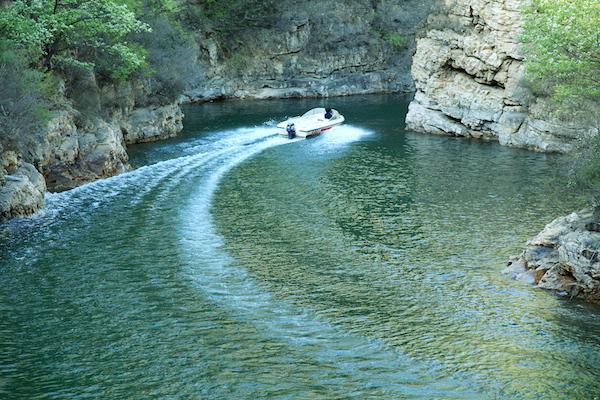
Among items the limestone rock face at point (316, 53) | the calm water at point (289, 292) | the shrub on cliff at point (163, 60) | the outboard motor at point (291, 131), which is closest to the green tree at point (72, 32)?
the shrub on cliff at point (163, 60)

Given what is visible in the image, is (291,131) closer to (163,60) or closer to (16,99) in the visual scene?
(163,60)

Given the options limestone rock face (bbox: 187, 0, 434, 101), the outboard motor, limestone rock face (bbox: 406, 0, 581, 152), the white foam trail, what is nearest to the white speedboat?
the outboard motor

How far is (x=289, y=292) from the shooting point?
20.5m

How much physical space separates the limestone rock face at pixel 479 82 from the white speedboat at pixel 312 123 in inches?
215

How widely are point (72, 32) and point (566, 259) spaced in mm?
25406

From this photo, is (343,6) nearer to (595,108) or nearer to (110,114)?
(110,114)

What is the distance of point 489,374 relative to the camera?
52.0ft

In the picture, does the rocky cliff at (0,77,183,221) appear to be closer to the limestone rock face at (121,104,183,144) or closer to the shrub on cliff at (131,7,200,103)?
the limestone rock face at (121,104,183,144)

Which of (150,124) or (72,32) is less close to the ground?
(72,32)

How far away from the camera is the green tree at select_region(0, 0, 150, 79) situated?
31109 mm

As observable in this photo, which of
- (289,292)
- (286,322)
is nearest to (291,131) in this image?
(289,292)

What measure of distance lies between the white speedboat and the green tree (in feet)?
38.1

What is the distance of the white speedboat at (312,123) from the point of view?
47469 mm

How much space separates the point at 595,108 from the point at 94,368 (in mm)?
24589
